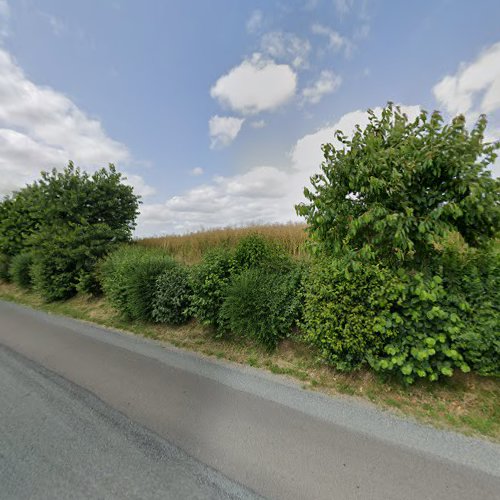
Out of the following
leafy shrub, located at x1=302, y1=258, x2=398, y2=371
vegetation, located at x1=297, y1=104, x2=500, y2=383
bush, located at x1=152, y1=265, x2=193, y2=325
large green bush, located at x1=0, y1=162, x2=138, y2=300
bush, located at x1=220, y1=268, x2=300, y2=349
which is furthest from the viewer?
large green bush, located at x1=0, y1=162, x2=138, y2=300

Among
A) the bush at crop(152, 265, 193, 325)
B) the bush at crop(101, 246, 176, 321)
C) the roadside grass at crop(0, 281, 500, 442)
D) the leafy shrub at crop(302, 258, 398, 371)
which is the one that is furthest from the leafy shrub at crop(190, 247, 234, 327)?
the leafy shrub at crop(302, 258, 398, 371)

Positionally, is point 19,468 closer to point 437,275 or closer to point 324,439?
point 324,439

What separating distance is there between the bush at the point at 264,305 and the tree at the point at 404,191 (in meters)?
1.11

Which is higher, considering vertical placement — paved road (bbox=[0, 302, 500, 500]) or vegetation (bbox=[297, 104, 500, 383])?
vegetation (bbox=[297, 104, 500, 383])

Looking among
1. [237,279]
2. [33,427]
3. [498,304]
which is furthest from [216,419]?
[498,304]

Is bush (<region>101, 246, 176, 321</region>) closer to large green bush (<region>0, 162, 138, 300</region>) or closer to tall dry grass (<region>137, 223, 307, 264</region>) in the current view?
tall dry grass (<region>137, 223, 307, 264</region>)

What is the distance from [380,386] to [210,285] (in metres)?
3.23

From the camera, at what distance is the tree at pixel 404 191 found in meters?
2.79

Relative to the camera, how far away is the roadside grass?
258 cm

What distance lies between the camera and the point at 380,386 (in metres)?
3.13

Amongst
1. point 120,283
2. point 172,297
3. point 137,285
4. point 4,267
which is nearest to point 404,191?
point 172,297

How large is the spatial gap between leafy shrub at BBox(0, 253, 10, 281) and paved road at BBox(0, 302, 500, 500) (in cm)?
1366

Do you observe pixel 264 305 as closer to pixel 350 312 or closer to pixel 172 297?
pixel 350 312

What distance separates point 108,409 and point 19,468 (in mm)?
902
